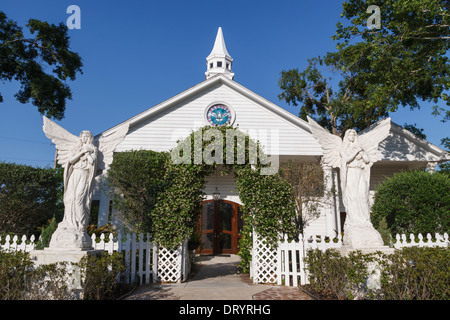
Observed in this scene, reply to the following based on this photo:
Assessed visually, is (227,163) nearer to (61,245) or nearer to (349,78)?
(61,245)

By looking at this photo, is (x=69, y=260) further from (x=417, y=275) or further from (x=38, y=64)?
(x=38, y=64)

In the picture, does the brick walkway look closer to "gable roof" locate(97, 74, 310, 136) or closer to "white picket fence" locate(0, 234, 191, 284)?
"white picket fence" locate(0, 234, 191, 284)

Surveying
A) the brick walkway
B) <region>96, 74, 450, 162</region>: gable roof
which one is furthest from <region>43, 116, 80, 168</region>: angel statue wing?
<region>96, 74, 450, 162</region>: gable roof

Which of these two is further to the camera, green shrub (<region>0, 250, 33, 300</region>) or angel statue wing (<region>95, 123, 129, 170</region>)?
angel statue wing (<region>95, 123, 129, 170</region>)

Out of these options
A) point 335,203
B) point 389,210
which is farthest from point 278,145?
point 389,210

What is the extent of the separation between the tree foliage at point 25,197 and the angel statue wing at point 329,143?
33.0 feet

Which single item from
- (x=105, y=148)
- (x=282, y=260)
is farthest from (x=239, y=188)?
(x=105, y=148)

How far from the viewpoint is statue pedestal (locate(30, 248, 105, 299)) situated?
5.00 metres

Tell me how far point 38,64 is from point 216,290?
12253 millimetres

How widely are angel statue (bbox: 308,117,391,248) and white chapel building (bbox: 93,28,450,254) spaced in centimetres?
675

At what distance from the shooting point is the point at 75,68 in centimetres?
1295

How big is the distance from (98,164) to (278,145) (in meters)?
8.97

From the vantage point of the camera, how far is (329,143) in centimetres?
652

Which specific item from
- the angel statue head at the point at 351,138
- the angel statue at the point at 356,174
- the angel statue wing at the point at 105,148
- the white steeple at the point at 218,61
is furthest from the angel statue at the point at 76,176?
the white steeple at the point at 218,61
